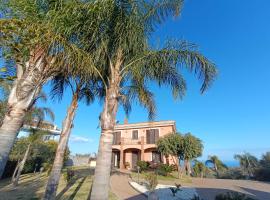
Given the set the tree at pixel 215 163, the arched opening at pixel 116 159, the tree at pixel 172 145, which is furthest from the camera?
the arched opening at pixel 116 159

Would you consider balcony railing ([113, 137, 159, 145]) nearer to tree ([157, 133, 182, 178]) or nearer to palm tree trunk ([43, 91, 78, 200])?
tree ([157, 133, 182, 178])

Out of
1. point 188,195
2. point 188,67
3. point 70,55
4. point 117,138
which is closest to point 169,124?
point 117,138

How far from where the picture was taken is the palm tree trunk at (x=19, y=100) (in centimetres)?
345

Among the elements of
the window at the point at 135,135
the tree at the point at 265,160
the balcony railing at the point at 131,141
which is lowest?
the tree at the point at 265,160

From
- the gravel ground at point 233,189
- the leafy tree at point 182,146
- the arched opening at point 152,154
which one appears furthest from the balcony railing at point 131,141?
the gravel ground at point 233,189

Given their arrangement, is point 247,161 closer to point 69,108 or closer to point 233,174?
point 233,174

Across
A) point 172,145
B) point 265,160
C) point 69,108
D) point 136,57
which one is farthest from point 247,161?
point 69,108

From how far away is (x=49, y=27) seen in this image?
452 centimetres

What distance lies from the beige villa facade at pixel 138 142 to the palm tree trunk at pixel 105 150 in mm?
20189

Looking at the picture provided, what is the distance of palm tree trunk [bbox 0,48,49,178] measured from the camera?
3.45m

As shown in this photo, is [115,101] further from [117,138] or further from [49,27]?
[117,138]

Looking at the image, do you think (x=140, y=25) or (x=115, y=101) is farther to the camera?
A: (x=140, y=25)

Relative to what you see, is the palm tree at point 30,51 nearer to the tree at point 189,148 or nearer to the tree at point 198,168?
the tree at point 189,148

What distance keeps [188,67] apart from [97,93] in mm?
4645
